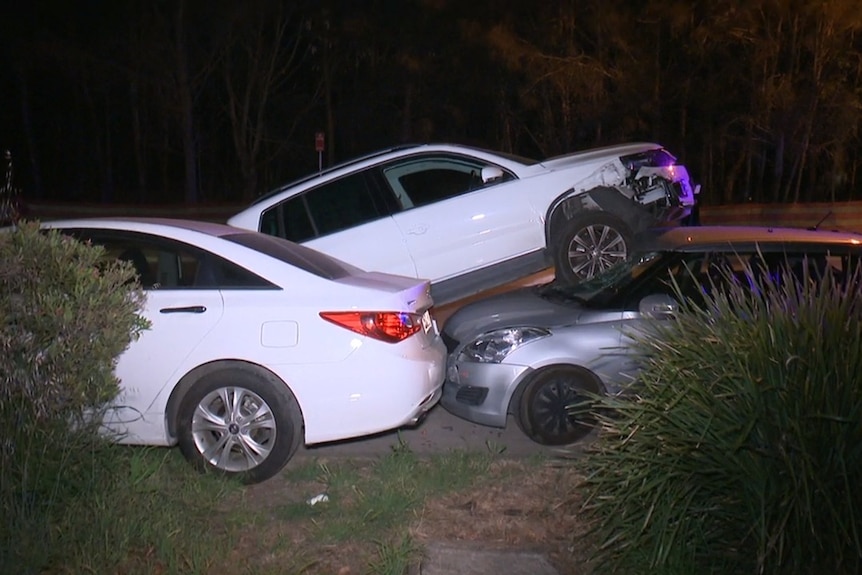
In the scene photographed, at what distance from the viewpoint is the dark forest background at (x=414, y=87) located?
106 feet

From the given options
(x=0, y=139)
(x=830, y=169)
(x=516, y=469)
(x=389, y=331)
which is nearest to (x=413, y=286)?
(x=389, y=331)

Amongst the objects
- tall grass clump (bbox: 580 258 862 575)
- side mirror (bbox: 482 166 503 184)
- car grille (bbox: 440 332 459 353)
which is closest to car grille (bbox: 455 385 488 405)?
car grille (bbox: 440 332 459 353)

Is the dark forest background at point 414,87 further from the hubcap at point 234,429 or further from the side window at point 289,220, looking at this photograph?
the hubcap at point 234,429

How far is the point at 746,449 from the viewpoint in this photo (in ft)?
15.2

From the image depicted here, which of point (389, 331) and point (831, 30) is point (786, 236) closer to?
point (389, 331)

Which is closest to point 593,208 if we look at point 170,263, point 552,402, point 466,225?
point 466,225

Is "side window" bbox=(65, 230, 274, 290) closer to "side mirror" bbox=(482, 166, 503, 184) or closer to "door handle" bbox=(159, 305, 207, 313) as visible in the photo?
"door handle" bbox=(159, 305, 207, 313)

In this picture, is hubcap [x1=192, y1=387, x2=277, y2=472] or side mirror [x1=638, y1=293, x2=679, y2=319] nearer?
hubcap [x1=192, y1=387, x2=277, y2=472]

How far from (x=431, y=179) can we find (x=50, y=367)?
537 centimetres

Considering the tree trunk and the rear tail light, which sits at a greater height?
the tree trunk

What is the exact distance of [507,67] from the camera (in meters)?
33.1

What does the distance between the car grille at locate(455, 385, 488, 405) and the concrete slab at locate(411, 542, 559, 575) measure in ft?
7.08

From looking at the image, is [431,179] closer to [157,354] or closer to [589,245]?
[589,245]

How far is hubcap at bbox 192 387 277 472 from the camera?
6.45m
